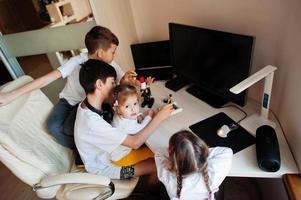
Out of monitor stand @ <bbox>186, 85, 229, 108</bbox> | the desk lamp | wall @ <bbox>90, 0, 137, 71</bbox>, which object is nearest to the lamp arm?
the desk lamp

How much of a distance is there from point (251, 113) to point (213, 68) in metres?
0.33

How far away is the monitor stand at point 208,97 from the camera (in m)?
1.37

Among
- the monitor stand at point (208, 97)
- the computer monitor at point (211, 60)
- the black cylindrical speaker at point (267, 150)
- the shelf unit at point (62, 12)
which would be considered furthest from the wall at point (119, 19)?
the black cylindrical speaker at point (267, 150)

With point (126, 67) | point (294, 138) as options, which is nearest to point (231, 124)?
point (294, 138)

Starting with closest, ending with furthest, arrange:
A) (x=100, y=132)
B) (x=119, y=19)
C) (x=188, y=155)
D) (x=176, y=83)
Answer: (x=188, y=155) → (x=100, y=132) → (x=176, y=83) → (x=119, y=19)

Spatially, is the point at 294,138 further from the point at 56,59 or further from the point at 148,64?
the point at 56,59

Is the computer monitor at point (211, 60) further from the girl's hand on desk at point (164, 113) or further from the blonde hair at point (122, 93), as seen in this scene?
the blonde hair at point (122, 93)

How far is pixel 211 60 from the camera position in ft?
4.25

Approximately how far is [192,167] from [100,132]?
495 millimetres

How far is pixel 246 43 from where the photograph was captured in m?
1.05

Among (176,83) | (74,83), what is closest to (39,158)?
(74,83)

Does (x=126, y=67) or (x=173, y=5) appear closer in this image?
(x=173, y=5)

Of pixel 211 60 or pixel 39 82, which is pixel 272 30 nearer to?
pixel 211 60

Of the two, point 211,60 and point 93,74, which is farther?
point 211,60
